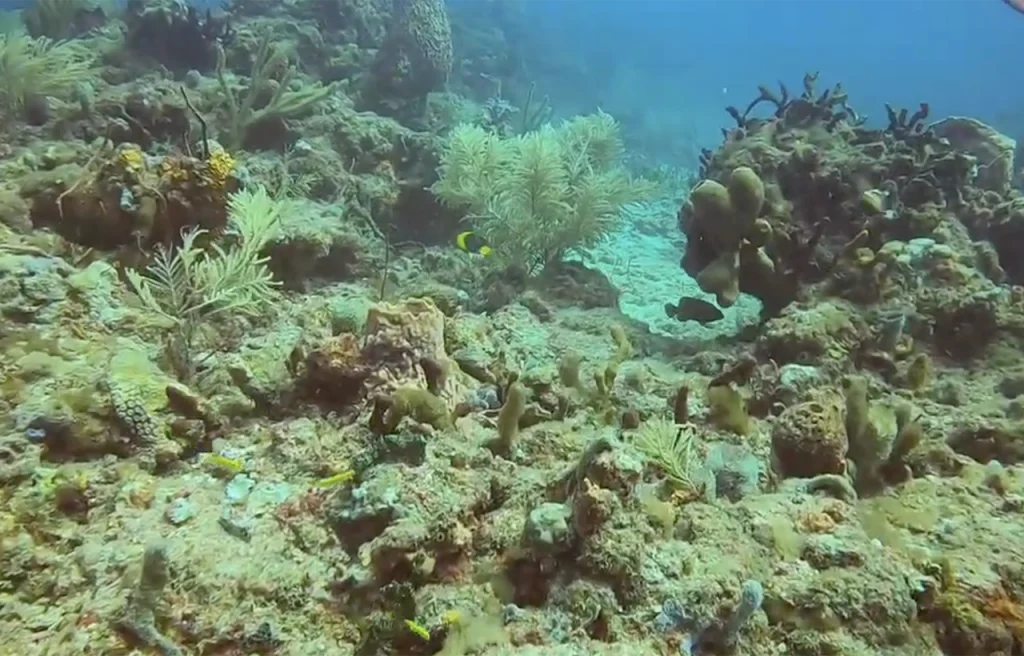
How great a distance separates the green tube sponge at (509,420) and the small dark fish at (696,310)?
303 centimetres

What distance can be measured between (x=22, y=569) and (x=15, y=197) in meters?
2.99

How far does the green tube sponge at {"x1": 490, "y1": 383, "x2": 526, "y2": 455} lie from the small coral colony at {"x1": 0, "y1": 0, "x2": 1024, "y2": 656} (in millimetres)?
12

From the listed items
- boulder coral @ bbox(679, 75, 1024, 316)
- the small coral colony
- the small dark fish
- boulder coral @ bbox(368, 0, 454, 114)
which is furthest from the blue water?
the small dark fish

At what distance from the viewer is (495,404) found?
12.3 ft

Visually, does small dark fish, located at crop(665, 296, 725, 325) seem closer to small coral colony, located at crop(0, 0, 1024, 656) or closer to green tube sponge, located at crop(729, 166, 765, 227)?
small coral colony, located at crop(0, 0, 1024, 656)

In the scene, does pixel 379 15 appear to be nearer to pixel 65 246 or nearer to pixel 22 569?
pixel 65 246

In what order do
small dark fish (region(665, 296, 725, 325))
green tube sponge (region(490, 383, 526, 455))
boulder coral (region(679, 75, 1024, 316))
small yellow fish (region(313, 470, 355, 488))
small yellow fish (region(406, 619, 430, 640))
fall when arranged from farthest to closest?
small dark fish (region(665, 296, 725, 325)), boulder coral (region(679, 75, 1024, 316)), green tube sponge (region(490, 383, 526, 455)), small yellow fish (region(313, 470, 355, 488)), small yellow fish (region(406, 619, 430, 640))

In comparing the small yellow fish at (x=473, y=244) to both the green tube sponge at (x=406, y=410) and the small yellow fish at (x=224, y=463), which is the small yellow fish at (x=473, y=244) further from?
the small yellow fish at (x=224, y=463)

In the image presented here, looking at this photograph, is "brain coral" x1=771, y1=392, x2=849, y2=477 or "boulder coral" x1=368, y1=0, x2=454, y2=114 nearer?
"brain coral" x1=771, y1=392, x2=849, y2=477

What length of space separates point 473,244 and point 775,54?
57.4 meters

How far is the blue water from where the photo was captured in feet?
86.1

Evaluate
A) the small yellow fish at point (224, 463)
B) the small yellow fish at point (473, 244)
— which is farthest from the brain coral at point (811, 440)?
the small yellow fish at point (473, 244)

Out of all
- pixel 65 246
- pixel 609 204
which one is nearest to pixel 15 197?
pixel 65 246

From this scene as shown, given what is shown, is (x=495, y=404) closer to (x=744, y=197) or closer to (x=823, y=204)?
(x=744, y=197)
